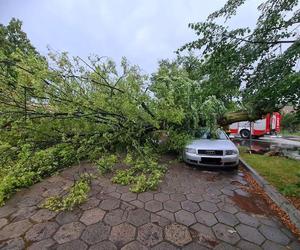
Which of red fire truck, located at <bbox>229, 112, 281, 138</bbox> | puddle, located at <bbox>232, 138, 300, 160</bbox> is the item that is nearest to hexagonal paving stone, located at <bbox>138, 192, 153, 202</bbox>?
puddle, located at <bbox>232, 138, 300, 160</bbox>

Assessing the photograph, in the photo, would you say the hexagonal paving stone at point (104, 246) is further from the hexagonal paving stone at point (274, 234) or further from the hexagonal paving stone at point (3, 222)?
the hexagonal paving stone at point (274, 234)

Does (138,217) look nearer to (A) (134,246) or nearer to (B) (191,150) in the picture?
(A) (134,246)

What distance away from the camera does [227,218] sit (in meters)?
3.17

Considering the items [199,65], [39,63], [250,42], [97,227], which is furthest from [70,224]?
[250,42]

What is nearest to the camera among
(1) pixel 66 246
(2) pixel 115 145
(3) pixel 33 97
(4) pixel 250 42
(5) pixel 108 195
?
(1) pixel 66 246

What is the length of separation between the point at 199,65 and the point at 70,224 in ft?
12.8

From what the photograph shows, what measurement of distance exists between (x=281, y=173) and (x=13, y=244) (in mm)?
5952

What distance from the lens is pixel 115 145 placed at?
5.55 meters

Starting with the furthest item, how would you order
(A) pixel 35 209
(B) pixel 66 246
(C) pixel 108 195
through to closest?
(C) pixel 108 195 → (A) pixel 35 209 → (B) pixel 66 246

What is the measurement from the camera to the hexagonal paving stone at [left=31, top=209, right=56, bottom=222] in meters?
2.95

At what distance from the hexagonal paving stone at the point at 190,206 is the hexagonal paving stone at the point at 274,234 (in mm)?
944

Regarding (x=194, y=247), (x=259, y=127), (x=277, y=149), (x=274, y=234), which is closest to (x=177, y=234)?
(x=194, y=247)

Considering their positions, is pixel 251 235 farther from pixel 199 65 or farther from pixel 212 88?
pixel 199 65

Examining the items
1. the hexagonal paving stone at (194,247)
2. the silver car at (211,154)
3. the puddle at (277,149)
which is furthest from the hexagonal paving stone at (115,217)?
the puddle at (277,149)
